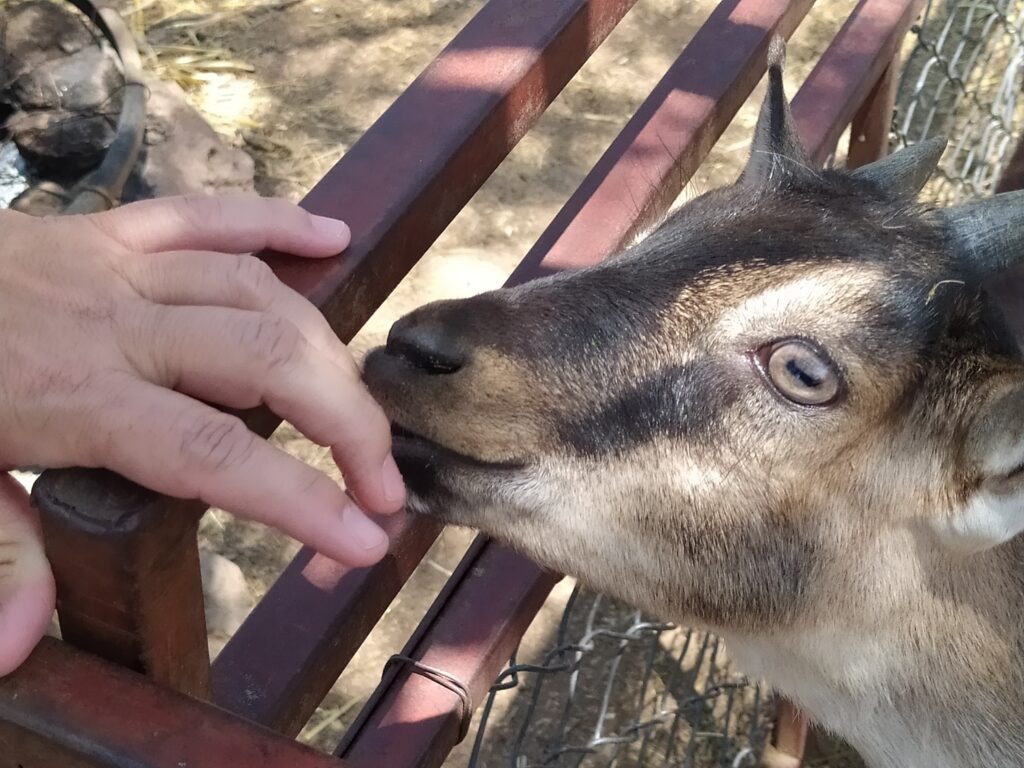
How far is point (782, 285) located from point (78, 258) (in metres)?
1.09

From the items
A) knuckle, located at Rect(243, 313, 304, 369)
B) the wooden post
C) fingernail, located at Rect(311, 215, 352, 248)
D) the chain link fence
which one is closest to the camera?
the wooden post

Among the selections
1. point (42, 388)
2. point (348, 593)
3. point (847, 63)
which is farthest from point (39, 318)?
point (847, 63)

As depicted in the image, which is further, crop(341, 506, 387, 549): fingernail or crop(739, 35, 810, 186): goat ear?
crop(739, 35, 810, 186): goat ear

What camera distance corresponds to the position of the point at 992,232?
199 cm

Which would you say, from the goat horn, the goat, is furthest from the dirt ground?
the goat horn

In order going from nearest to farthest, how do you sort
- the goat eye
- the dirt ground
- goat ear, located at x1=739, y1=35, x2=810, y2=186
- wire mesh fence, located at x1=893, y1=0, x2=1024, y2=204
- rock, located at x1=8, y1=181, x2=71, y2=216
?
the goat eye < goat ear, located at x1=739, y1=35, x2=810, y2=186 < rock, located at x1=8, y1=181, x2=71, y2=216 < wire mesh fence, located at x1=893, y1=0, x2=1024, y2=204 < the dirt ground

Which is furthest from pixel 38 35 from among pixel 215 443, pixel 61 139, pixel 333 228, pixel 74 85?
pixel 215 443

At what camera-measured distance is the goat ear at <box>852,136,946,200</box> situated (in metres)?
2.30

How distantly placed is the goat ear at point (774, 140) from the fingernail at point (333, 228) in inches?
37.6

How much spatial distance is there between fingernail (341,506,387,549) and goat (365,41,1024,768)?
430 mm

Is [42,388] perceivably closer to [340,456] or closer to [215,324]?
[215,324]

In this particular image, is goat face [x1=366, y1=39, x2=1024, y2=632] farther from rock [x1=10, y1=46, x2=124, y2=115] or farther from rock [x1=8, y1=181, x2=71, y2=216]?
rock [x1=10, y1=46, x2=124, y2=115]

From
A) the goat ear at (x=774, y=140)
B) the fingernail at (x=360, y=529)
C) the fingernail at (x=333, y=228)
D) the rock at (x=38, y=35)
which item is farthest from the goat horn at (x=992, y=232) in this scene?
the rock at (x=38, y=35)

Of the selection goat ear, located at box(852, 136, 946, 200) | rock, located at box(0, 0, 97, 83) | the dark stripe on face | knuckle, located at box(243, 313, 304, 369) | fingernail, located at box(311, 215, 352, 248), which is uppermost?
knuckle, located at box(243, 313, 304, 369)
